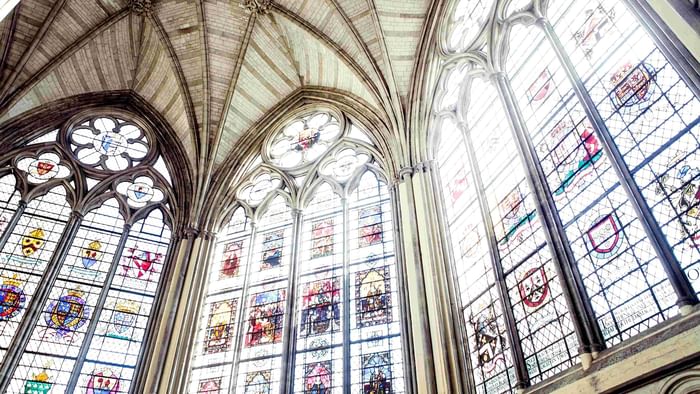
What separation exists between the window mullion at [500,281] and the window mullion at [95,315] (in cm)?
741

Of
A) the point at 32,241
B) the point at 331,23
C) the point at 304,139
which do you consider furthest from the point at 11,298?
the point at 331,23

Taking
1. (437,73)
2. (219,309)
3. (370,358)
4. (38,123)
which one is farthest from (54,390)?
(437,73)

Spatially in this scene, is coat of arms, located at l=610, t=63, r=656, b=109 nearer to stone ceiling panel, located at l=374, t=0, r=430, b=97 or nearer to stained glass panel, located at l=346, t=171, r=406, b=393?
stained glass panel, located at l=346, t=171, r=406, b=393

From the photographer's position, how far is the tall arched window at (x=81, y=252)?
977 centimetres

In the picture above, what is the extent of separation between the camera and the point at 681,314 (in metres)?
4.52

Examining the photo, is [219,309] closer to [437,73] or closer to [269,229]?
[269,229]

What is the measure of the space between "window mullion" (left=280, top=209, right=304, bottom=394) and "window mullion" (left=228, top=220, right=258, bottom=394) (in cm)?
94

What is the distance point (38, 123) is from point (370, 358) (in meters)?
9.36

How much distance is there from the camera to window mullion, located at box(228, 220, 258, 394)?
369 inches

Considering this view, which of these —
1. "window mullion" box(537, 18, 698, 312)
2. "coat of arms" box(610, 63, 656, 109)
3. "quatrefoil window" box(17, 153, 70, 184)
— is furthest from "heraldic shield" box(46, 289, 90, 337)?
"coat of arms" box(610, 63, 656, 109)

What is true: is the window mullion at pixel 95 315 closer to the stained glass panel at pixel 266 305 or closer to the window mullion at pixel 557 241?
the stained glass panel at pixel 266 305

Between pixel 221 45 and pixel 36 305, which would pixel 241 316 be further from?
pixel 221 45

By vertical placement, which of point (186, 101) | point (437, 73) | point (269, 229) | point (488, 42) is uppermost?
point (186, 101)

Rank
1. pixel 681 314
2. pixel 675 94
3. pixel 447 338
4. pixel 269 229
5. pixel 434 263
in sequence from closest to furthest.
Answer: pixel 681 314 < pixel 675 94 < pixel 447 338 < pixel 434 263 < pixel 269 229
